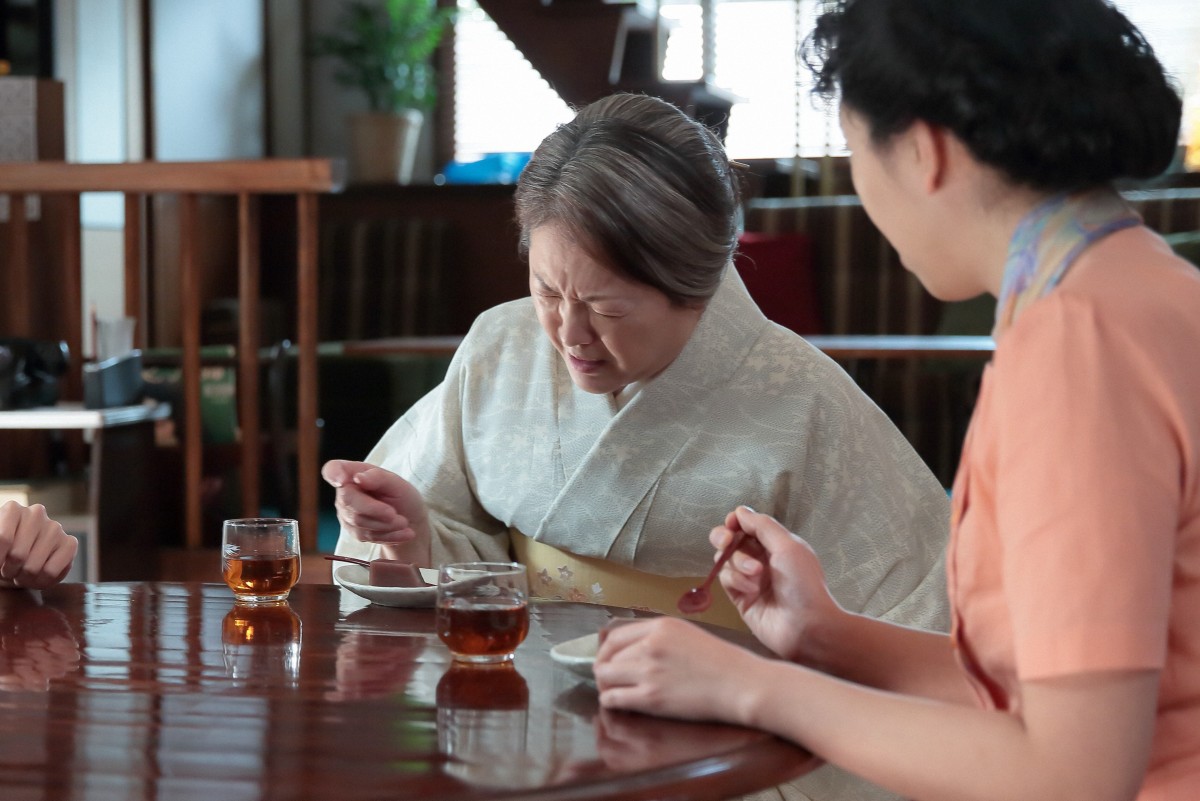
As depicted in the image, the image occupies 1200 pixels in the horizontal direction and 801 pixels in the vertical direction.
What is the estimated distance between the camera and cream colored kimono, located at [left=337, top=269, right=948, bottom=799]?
1.72 m

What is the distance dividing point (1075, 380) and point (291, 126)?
7224 mm

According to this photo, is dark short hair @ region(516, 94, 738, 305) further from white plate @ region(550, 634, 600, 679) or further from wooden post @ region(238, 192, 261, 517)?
wooden post @ region(238, 192, 261, 517)

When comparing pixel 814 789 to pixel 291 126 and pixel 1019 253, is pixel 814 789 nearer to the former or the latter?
pixel 1019 253

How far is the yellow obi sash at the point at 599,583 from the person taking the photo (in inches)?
70.7

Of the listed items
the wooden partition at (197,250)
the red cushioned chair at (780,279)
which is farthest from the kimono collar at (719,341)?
the red cushioned chair at (780,279)

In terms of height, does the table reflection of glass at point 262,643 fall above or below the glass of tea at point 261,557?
below

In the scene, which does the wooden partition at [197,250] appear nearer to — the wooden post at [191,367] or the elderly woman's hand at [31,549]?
the wooden post at [191,367]

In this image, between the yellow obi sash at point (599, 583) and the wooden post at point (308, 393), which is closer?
the yellow obi sash at point (599, 583)

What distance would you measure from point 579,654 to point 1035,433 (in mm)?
437

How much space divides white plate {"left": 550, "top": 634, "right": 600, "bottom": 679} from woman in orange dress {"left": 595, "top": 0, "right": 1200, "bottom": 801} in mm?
67

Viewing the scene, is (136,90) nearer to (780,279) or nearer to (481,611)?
(780,279)

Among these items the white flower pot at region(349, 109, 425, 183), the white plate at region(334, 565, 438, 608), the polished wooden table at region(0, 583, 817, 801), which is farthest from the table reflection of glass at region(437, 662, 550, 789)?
the white flower pot at region(349, 109, 425, 183)

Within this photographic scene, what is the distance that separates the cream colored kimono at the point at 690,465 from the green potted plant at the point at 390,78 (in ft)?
17.3

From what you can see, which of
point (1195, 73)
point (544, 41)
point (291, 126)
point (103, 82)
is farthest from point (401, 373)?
point (1195, 73)
